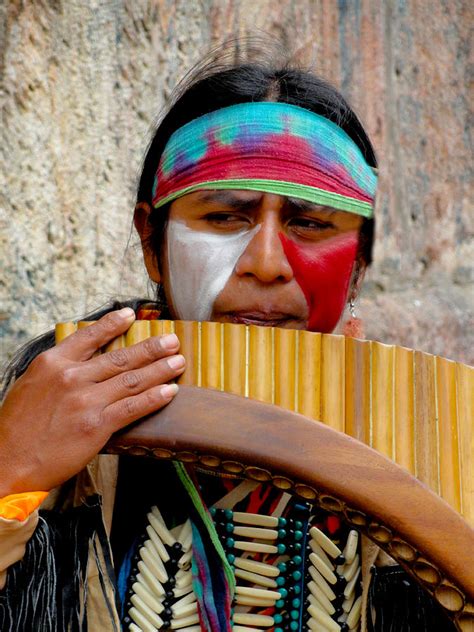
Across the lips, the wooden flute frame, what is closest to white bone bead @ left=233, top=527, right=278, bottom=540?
the wooden flute frame

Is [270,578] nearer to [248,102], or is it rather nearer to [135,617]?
[135,617]

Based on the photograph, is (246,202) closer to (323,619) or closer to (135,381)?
(135,381)

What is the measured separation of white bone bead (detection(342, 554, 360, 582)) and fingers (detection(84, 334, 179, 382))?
1.57 feet

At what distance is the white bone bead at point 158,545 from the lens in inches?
65.2

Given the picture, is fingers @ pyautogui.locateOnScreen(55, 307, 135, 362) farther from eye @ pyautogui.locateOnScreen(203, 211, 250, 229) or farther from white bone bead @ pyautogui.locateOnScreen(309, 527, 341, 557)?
white bone bead @ pyautogui.locateOnScreen(309, 527, 341, 557)

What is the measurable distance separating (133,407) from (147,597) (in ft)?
1.22

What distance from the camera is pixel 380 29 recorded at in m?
3.25

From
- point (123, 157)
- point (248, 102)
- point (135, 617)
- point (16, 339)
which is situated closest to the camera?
point (135, 617)

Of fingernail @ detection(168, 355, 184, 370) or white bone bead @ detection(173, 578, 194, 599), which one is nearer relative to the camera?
fingernail @ detection(168, 355, 184, 370)

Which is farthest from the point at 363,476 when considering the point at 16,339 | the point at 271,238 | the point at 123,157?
the point at 123,157

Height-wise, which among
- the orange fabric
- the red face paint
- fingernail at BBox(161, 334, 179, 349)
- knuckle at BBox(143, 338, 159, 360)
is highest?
the red face paint

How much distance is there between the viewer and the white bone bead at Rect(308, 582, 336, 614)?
64.4 inches

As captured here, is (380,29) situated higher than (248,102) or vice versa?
(380,29)

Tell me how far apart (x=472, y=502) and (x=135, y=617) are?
54 cm
